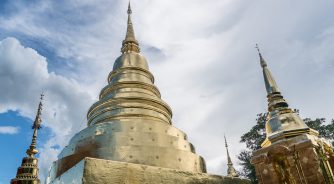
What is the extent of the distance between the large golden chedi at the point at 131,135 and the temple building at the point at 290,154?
162 cm

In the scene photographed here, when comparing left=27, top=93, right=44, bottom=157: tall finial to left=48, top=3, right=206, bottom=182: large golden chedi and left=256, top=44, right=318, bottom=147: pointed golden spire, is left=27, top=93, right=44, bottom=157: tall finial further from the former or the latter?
left=256, top=44, right=318, bottom=147: pointed golden spire

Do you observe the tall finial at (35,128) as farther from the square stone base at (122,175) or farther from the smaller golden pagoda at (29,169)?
the square stone base at (122,175)

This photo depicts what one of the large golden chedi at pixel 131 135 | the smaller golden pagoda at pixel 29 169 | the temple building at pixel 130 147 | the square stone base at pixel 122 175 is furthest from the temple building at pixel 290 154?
the smaller golden pagoda at pixel 29 169

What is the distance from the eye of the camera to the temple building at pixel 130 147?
5.34m

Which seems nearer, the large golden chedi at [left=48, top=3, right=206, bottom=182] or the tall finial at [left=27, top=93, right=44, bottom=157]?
the large golden chedi at [left=48, top=3, right=206, bottom=182]

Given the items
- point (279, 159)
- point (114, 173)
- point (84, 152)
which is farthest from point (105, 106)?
point (279, 159)

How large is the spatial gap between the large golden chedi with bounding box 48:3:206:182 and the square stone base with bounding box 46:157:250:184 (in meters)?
0.56

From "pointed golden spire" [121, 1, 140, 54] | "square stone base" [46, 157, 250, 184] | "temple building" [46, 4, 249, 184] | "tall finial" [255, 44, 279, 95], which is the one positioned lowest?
"square stone base" [46, 157, 250, 184]

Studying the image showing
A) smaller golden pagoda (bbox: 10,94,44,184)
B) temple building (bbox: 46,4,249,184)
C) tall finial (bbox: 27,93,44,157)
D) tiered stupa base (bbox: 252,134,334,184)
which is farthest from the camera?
tall finial (bbox: 27,93,44,157)

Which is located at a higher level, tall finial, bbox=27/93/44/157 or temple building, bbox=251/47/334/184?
tall finial, bbox=27/93/44/157

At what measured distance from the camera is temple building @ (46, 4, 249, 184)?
17.5ft

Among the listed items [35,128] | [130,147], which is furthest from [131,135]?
[35,128]

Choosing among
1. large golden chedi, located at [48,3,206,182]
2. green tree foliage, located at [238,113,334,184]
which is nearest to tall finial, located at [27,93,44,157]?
large golden chedi, located at [48,3,206,182]

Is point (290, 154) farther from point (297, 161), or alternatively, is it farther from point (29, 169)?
point (29, 169)
